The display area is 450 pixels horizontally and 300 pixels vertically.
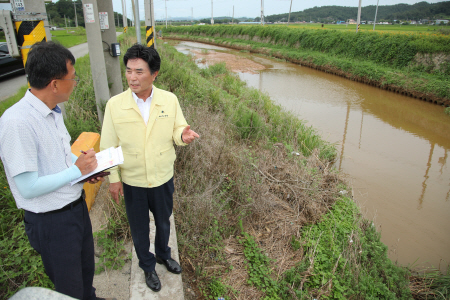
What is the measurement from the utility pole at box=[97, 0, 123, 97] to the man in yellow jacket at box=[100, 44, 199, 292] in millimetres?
2990

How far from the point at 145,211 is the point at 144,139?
0.54 metres

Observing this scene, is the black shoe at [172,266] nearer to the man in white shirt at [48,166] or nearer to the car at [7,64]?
the man in white shirt at [48,166]

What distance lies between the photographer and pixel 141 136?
1.92 metres

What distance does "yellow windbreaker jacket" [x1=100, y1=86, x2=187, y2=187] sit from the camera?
1.90 m

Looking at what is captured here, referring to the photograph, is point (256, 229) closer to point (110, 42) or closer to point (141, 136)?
point (141, 136)

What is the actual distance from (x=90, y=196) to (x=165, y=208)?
51.0 inches

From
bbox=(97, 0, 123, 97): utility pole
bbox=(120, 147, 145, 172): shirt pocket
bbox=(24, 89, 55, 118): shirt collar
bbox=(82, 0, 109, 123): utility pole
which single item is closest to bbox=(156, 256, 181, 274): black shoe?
bbox=(120, 147, 145, 172): shirt pocket

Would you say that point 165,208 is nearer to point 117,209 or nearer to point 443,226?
point 117,209

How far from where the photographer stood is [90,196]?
3.00 m

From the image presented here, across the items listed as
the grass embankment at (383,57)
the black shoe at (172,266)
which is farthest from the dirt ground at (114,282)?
the grass embankment at (383,57)

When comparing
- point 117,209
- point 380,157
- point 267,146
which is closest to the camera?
point 117,209

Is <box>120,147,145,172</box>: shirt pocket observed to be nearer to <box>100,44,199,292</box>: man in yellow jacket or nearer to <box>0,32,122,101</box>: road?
<box>100,44,199,292</box>: man in yellow jacket

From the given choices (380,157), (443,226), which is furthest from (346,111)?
(443,226)

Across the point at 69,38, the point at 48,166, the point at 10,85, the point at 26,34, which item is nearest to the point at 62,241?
the point at 48,166
